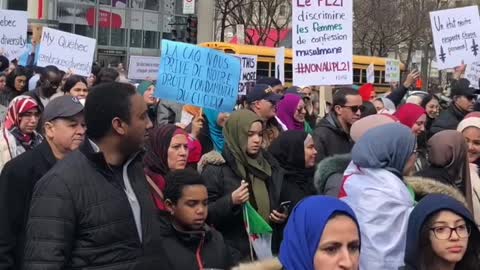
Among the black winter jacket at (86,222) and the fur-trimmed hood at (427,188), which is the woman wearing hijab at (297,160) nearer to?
the fur-trimmed hood at (427,188)

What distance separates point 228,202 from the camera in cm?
509

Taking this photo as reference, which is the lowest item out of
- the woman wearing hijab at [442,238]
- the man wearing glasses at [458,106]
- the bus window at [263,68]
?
the woman wearing hijab at [442,238]

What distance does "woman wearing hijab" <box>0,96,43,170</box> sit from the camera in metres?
5.62

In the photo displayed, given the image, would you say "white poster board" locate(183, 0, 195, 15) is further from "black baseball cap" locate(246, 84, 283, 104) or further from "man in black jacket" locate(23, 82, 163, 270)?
"man in black jacket" locate(23, 82, 163, 270)

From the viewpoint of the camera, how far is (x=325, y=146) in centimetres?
689

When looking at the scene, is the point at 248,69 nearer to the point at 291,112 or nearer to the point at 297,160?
the point at 291,112

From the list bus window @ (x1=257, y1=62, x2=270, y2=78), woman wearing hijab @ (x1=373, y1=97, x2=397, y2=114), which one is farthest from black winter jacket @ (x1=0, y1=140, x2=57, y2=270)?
bus window @ (x1=257, y1=62, x2=270, y2=78)

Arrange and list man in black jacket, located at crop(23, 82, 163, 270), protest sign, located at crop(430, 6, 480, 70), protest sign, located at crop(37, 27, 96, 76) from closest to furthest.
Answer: man in black jacket, located at crop(23, 82, 163, 270), protest sign, located at crop(430, 6, 480, 70), protest sign, located at crop(37, 27, 96, 76)

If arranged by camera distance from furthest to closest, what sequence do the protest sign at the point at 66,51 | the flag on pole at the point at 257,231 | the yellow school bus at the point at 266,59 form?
the yellow school bus at the point at 266,59
the protest sign at the point at 66,51
the flag on pole at the point at 257,231

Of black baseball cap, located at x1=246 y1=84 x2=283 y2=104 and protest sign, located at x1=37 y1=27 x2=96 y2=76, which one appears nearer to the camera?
black baseball cap, located at x1=246 y1=84 x2=283 y2=104

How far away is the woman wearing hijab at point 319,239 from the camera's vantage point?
9.78 feet

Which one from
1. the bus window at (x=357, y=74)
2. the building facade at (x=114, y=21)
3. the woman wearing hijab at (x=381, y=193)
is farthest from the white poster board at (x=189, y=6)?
the building facade at (x=114, y=21)

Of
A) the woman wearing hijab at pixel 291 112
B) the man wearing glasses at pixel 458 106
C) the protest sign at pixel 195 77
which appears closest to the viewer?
the protest sign at pixel 195 77

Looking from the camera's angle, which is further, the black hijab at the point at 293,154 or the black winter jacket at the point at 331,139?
the black winter jacket at the point at 331,139
